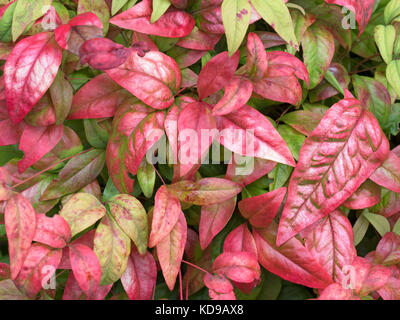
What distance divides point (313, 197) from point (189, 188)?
0.20 meters

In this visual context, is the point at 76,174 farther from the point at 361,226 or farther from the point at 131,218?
the point at 361,226

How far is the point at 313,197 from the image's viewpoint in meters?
0.65

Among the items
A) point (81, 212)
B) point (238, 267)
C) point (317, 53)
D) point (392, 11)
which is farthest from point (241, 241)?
point (392, 11)

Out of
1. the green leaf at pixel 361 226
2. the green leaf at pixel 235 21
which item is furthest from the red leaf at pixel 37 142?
the green leaf at pixel 361 226

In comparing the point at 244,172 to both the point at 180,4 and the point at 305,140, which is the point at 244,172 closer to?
the point at 305,140

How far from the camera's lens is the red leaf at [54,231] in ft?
1.99

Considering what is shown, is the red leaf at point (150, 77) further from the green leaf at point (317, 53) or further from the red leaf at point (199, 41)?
the green leaf at point (317, 53)

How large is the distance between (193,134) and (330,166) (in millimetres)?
226

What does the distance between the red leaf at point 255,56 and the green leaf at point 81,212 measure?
0.33 m

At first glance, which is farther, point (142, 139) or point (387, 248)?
point (387, 248)

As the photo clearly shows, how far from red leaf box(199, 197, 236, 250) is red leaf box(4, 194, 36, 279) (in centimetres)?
26

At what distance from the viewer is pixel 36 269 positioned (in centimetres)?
60
